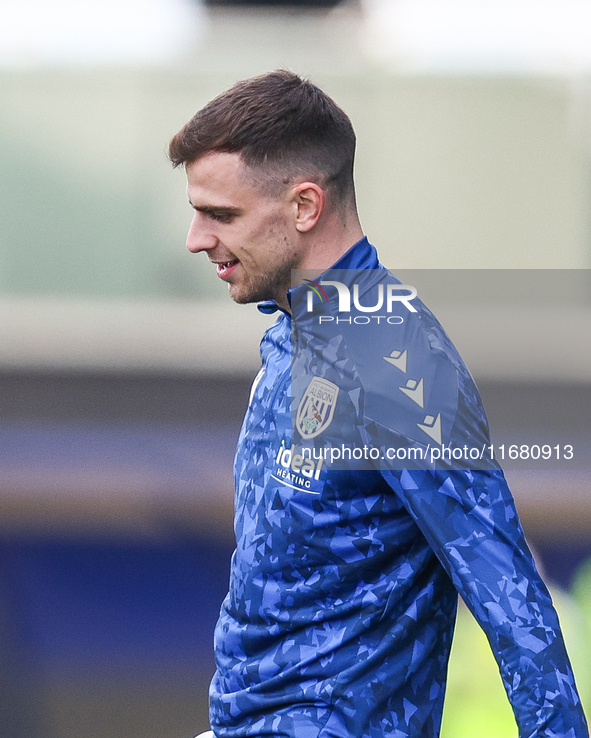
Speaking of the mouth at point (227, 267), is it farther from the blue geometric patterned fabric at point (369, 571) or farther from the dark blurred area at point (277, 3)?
the dark blurred area at point (277, 3)

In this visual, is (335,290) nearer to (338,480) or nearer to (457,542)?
(338,480)

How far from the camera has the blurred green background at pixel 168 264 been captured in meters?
3.46

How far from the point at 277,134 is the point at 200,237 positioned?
21 cm

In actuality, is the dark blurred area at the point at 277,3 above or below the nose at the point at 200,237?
above

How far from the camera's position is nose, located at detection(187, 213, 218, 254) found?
4.74 feet

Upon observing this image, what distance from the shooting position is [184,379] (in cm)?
364

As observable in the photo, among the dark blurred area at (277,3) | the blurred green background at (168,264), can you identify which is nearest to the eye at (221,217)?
the blurred green background at (168,264)

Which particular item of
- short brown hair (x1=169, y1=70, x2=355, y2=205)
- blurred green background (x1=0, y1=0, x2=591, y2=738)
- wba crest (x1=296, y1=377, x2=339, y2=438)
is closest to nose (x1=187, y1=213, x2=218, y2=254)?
short brown hair (x1=169, y1=70, x2=355, y2=205)

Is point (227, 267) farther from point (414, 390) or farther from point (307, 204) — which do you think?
point (414, 390)

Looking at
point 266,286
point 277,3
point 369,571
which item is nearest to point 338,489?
point 369,571

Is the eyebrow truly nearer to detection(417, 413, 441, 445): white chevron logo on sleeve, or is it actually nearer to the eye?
the eye

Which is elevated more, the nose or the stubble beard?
the nose

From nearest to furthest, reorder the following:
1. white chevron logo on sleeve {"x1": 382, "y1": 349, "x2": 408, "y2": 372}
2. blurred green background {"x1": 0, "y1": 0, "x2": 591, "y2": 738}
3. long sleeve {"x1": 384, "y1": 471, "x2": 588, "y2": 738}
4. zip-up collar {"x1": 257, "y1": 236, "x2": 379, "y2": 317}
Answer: long sleeve {"x1": 384, "y1": 471, "x2": 588, "y2": 738} → white chevron logo on sleeve {"x1": 382, "y1": 349, "x2": 408, "y2": 372} → zip-up collar {"x1": 257, "y1": 236, "x2": 379, "y2": 317} → blurred green background {"x1": 0, "y1": 0, "x2": 591, "y2": 738}

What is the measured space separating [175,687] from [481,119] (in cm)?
257
